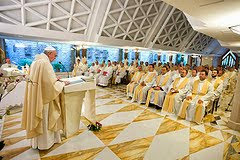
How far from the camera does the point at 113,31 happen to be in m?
9.79

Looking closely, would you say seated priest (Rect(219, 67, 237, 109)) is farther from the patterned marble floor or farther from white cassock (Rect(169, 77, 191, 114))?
white cassock (Rect(169, 77, 191, 114))

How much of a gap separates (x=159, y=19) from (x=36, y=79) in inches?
407

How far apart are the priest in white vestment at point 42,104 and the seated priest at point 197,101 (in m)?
3.38

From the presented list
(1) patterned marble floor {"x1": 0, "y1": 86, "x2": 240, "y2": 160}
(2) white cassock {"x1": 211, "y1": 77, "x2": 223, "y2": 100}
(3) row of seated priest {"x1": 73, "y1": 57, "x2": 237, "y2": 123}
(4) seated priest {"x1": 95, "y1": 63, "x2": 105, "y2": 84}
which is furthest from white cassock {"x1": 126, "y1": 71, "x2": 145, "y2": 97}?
(4) seated priest {"x1": 95, "y1": 63, "x2": 105, "y2": 84}

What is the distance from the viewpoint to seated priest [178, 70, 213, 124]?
416 cm

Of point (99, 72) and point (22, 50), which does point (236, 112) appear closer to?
point (99, 72)

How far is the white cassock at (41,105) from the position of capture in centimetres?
256

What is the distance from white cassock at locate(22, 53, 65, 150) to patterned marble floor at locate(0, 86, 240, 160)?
1.02 ft

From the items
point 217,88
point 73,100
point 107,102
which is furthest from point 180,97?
point 73,100

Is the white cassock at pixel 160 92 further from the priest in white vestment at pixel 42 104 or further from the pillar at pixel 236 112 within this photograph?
the priest in white vestment at pixel 42 104

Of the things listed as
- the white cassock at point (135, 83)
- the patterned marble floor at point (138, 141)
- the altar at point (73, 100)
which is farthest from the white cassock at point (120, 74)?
the altar at point (73, 100)

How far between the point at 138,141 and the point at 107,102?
2849 millimetres

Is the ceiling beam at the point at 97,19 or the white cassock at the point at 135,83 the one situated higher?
the ceiling beam at the point at 97,19

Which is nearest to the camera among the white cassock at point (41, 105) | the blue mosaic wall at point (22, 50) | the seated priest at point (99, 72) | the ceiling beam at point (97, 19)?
the white cassock at point (41, 105)
